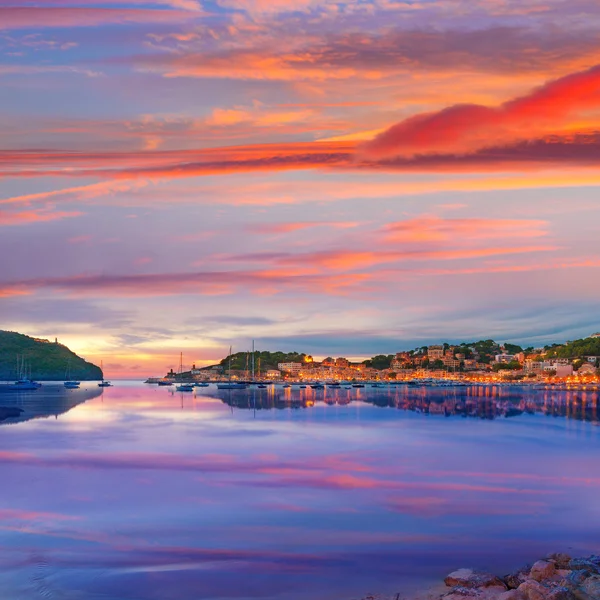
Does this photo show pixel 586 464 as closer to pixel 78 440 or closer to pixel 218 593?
pixel 218 593

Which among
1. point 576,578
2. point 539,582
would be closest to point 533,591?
point 576,578

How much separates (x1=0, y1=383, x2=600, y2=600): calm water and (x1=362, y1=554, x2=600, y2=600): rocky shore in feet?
4.06

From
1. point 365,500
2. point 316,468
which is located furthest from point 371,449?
point 365,500

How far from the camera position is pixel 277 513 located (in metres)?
24.9

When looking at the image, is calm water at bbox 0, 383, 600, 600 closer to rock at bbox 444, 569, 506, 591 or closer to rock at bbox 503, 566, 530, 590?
rock at bbox 444, 569, 506, 591

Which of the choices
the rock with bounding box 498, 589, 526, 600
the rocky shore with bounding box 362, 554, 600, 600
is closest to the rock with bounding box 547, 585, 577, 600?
the rocky shore with bounding box 362, 554, 600, 600

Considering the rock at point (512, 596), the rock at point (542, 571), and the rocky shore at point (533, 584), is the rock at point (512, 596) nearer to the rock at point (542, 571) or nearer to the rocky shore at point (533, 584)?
the rocky shore at point (533, 584)

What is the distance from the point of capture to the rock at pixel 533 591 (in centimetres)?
1280

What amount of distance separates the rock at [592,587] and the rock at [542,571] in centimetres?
178

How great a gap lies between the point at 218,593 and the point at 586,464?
29350 millimetres

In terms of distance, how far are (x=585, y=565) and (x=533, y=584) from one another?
7.47 ft

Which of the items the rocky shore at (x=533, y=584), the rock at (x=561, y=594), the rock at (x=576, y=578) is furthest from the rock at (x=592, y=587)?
the rock at (x=561, y=594)

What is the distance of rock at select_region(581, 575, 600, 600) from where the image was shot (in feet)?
41.2

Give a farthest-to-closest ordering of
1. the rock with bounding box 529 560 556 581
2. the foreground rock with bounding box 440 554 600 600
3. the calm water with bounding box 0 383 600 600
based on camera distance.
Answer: the calm water with bounding box 0 383 600 600
the rock with bounding box 529 560 556 581
the foreground rock with bounding box 440 554 600 600
